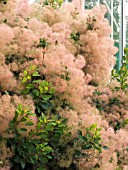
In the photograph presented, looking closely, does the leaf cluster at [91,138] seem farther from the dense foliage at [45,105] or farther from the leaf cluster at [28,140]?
the leaf cluster at [28,140]

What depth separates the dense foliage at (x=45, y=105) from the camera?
2430mm

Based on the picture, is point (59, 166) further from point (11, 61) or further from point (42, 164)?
point (11, 61)

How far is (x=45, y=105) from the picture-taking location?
2.61 m

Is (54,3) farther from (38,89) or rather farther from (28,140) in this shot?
(28,140)

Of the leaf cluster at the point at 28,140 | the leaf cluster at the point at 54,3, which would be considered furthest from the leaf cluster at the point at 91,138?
the leaf cluster at the point at 54,3

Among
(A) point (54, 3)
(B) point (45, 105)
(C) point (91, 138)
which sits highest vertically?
(A) point (54, 3)

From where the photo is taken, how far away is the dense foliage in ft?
7.97

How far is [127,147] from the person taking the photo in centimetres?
307

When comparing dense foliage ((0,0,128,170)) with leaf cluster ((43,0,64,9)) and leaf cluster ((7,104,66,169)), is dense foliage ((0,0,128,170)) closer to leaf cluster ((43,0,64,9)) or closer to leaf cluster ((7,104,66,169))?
leaf cluster ((7,104,66,169))

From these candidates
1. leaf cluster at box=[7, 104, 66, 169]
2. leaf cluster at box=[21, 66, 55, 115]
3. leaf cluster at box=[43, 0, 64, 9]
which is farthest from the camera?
leaf cluster at box=[43, 0, 64, 9]

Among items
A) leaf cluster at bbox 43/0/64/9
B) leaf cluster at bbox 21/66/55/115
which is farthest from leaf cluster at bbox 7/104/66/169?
leaf cluster at bbox 43/0/64/9

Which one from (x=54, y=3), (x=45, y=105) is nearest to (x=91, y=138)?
(x=45, y=105)

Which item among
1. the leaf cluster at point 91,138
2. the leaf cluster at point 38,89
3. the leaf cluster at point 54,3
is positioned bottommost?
the leaf cluster at point 91,138

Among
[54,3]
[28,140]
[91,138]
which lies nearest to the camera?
[28,140]
